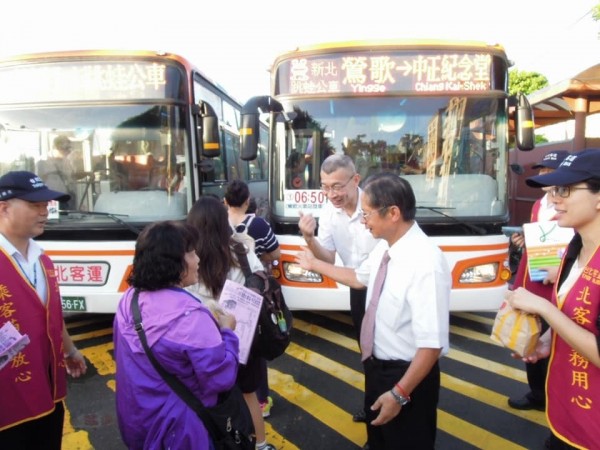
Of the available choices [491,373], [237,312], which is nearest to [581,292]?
[237,312]

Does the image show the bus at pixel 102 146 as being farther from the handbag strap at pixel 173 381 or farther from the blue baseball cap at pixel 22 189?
the handbag strap at pixel 173 381

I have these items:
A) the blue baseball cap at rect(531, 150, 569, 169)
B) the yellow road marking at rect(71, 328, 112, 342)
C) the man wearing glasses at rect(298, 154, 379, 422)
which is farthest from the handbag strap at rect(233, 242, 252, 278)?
the yellow road marking at rect(71, 328, 112, 342)

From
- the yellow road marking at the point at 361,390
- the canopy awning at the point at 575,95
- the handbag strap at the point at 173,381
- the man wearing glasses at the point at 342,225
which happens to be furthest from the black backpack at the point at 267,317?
the canopy awning at the point at 575,95

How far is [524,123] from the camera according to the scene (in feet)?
14.6

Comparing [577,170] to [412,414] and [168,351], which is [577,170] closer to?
[412,414]

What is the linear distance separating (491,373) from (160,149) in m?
3.78

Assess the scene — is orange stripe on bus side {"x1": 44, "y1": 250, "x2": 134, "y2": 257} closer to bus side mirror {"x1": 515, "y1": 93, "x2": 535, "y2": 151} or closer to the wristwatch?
the wristwatch

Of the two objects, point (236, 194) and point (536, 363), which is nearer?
point (536, 363)

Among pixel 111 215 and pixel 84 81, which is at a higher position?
pixel 84 81

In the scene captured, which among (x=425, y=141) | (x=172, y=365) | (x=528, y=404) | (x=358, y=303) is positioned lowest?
(x=528, y=404)

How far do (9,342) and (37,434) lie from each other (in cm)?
60

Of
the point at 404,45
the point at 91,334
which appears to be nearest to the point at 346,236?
the point at 404,45

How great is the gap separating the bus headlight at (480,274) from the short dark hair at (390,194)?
269 centimetres

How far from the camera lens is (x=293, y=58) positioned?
4.57 meters
